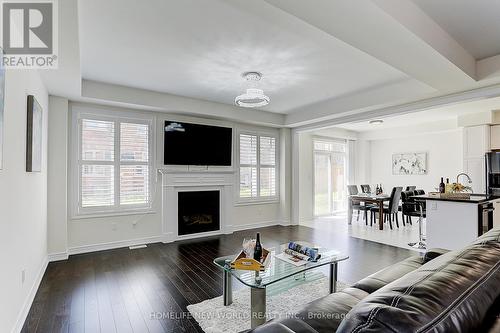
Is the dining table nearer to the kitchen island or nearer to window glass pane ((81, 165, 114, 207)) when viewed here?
the kitchen island

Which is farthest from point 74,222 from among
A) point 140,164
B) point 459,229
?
point 459,229

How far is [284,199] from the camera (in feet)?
22.4

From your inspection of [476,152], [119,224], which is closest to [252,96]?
[119,224]

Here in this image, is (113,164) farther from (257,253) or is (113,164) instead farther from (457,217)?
(457,217)

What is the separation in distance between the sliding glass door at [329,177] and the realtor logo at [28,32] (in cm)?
649

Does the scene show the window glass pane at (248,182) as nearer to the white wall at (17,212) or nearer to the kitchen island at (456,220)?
the kitchen island at (456,220)

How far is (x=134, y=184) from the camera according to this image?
16.1ft

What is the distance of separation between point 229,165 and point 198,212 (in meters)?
1.23

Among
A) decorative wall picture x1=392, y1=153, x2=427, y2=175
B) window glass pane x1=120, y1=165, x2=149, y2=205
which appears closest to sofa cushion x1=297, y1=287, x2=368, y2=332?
window glass pane x1=120, y1=165, x2=149, y2=205

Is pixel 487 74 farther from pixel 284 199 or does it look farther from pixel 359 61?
pixel 284 199

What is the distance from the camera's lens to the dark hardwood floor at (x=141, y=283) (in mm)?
2377

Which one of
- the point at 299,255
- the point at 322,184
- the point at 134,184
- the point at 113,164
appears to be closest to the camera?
the point at 299,255

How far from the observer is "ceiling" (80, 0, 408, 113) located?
2373 millimetres

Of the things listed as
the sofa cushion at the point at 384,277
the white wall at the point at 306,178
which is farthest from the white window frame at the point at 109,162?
the sofa cushion at the point at 384,277
